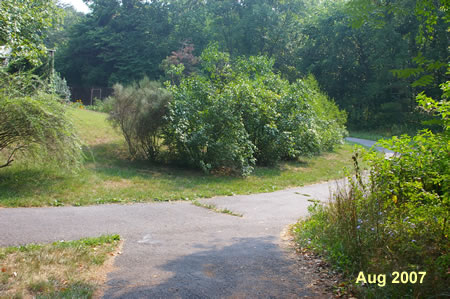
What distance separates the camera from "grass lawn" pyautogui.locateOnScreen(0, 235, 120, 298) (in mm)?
4242

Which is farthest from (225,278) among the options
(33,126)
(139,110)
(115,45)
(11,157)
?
(115,45)

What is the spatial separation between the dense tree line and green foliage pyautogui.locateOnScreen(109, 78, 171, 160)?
25595 mm

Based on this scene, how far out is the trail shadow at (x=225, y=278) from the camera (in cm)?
423

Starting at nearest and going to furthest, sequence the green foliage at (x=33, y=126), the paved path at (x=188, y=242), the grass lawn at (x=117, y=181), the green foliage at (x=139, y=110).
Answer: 1. the paved path at (x=188, y=242)
2. the green foliage at (x=33, y=126)
3. the grass lawn at (x=117, y=181)
4. the green foliage at (x=139, y=110)

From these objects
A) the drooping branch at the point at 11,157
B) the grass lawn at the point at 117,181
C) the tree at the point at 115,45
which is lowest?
the grass lawn at the point at 117,181

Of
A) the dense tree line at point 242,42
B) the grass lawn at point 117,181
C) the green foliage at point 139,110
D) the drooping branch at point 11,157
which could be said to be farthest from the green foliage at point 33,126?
the dense tree line at point 242,42

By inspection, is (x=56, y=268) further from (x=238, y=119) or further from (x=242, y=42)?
(x=242, y=42)

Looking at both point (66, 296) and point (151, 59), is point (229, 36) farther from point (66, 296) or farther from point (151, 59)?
point (66, 296)

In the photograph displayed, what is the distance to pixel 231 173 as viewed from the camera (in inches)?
578

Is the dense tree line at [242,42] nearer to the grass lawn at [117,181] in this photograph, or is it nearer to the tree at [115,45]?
the tree at [115,45]

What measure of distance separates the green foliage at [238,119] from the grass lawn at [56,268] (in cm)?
799

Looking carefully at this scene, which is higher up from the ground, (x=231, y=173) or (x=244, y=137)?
(x=244, y=137)

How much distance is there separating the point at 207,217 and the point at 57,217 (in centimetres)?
310

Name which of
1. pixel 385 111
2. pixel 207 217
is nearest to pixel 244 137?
pixel 207 217
